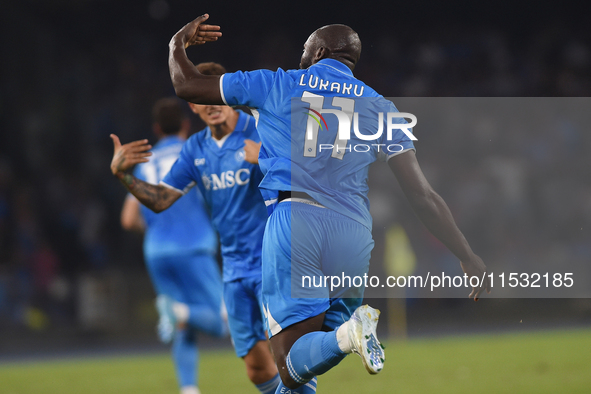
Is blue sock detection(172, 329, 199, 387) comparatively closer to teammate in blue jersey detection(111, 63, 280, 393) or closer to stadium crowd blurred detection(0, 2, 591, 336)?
teammate in blue jersey detection(111, 63, 280, 393)

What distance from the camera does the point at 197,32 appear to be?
3736 mm

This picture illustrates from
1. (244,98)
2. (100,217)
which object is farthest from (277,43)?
(244,98)

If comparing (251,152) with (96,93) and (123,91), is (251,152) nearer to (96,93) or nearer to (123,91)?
(123,91)

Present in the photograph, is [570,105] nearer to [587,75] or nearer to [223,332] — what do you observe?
[223,332]

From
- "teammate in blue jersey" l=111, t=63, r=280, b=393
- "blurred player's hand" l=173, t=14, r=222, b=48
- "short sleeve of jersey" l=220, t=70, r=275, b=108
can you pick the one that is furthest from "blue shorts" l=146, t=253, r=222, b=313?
"short sleeve of jersey" l=220, t=70, r=275, b=108

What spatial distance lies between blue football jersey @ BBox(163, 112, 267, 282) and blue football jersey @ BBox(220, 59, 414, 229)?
105cm

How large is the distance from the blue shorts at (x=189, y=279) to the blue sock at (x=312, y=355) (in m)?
2.82

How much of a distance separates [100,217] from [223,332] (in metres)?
7.16

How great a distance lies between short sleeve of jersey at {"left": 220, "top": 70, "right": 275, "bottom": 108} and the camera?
132 inches

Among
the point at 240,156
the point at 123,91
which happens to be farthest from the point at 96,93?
the point at 240,156

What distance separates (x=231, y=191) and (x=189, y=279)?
175 centimetres

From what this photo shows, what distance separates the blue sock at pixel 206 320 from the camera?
5.68 metres

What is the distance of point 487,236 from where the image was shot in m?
6.09

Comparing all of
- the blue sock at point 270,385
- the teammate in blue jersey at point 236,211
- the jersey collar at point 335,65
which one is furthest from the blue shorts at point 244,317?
the jersey collar at point 335,65
